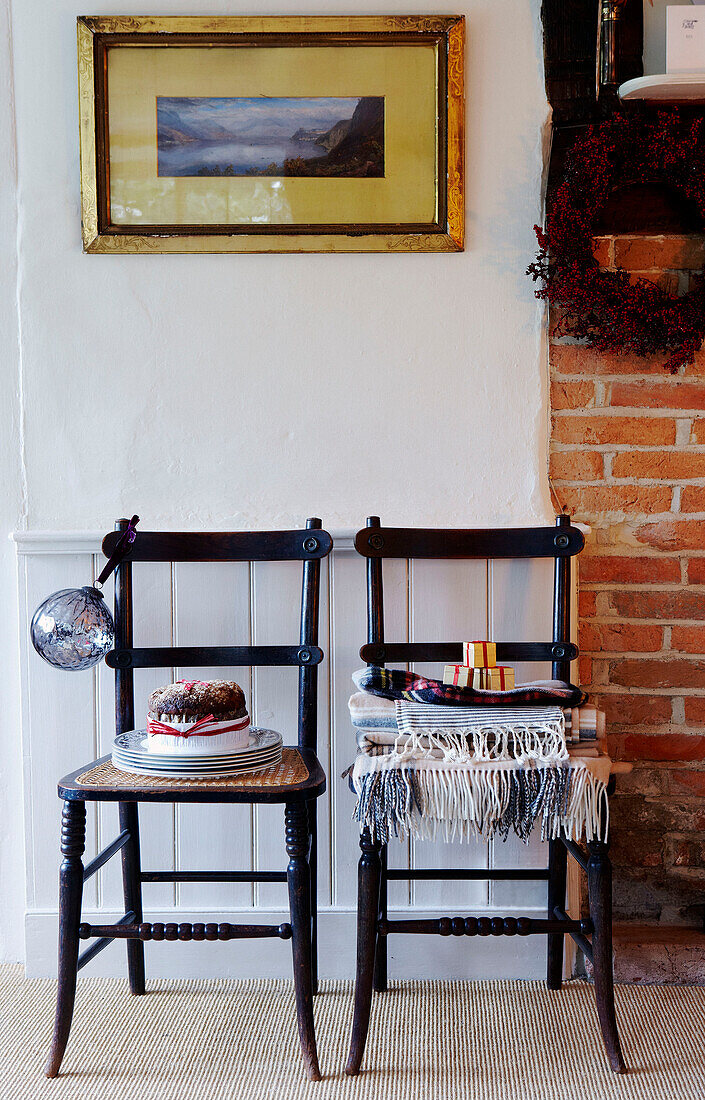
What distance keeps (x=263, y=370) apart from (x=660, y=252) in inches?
34.9

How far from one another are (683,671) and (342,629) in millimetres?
747

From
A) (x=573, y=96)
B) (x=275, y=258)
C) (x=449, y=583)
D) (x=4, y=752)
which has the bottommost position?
(x=4, y=752)

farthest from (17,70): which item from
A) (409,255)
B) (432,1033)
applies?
(432,1033)

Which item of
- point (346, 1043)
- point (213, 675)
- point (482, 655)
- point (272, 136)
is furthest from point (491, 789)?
point (272, 136)

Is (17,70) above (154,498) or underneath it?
above

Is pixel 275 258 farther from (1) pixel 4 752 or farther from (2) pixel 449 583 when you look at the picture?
(1) pixel 4 752

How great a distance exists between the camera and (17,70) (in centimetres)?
191

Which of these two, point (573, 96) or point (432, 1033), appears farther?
point (573, 96)

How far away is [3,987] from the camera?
1881mm

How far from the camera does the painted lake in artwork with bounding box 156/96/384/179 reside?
1897 mm

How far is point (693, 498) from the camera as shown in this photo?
6.42 ft

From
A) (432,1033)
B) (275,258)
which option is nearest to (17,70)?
(275,258)

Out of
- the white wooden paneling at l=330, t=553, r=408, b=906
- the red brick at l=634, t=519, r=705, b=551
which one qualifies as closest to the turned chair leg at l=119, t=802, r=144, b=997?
the white wooden paneling at l=330, t=553, r=408, b=906

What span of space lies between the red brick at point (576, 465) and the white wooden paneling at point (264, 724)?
0.73 feet
